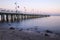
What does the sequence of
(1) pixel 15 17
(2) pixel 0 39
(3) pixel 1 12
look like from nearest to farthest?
1. (2) pixel 0 39
2. (3) pixel 1 12
3. (1) pixel 15 17

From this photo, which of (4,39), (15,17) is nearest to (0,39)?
(4,39)

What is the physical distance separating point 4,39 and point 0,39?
36 centimetres

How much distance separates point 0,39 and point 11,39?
38.5 inches

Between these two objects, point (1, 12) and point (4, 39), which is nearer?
point (4, 39)

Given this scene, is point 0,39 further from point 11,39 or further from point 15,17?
point 15,17

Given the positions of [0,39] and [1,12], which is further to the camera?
[1,12]

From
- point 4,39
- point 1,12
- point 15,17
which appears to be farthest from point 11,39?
point 15,17

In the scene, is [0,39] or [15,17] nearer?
[0,39]

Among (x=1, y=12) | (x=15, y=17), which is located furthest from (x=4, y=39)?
(x=15, y=17)

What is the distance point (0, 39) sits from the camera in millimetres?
11148

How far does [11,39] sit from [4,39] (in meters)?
0.62

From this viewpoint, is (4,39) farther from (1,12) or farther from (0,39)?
(1,12)

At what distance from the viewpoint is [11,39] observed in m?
11.2

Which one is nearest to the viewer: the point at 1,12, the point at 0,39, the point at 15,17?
the point at 0,39
